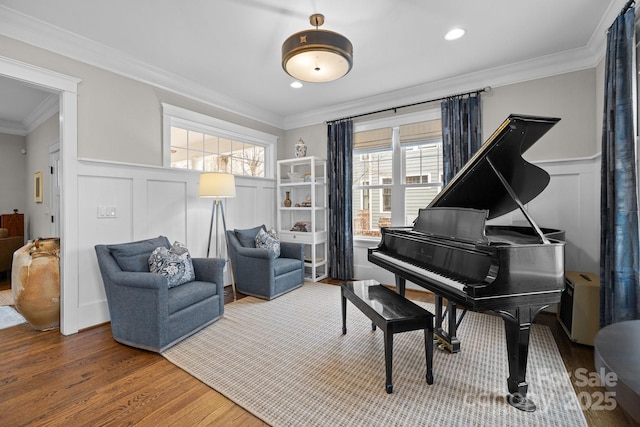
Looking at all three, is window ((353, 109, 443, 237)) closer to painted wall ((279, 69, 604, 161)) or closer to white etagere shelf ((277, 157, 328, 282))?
white etagere shelf ((277, 157, 328, 282))

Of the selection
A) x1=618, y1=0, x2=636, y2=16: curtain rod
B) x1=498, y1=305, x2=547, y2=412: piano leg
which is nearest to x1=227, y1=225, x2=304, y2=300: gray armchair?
x1=498, y1=305, x2=547, y2=412: piano leg

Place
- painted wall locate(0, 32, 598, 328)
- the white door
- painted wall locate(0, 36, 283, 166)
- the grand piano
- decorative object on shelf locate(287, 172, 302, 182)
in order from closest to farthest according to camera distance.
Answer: the grand piano
painted wall locate(0, 36, 283, 166)
painted wall locate(0, 32, 598, 328)
the white door
decorative object on shelf locate(287, 172, 302, 182)

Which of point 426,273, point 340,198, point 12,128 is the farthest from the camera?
point 12,128

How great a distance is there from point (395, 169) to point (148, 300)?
139 inches

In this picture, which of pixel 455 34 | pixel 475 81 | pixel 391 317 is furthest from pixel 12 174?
pixel 475 81

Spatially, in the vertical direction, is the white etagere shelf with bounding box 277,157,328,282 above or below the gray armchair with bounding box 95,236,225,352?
above

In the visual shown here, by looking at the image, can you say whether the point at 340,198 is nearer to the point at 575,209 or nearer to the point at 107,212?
the point at 575,209

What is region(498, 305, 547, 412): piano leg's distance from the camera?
1.69 meters

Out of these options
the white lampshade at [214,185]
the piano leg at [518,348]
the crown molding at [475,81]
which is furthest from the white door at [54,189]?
the piano leg at [518,348]

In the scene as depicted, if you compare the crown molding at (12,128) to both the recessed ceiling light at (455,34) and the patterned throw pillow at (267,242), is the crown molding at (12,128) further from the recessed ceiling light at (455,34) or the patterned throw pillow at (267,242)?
the recessed ceiling light at (455,34)

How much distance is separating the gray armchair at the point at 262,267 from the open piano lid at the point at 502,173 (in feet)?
7.29

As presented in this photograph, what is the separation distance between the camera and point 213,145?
169 inches

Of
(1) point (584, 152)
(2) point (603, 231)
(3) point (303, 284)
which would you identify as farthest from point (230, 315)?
(1) point (584, 152)

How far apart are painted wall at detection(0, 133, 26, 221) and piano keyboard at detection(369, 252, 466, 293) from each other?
681 cm
